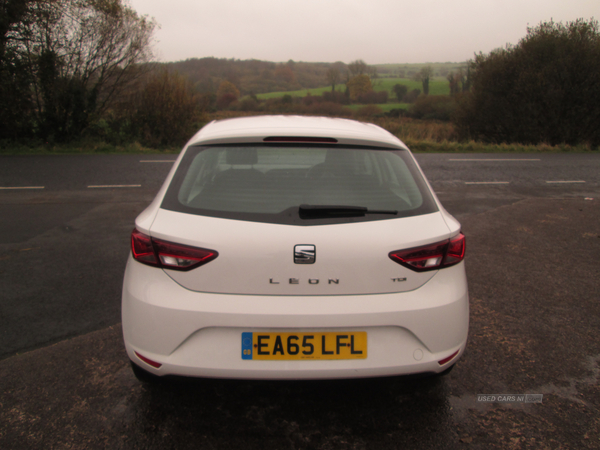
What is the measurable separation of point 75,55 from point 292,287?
63.7 feet

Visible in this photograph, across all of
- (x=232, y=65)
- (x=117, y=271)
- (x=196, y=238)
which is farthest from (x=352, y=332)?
(x=232, y=65)

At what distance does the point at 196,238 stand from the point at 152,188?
796 cm

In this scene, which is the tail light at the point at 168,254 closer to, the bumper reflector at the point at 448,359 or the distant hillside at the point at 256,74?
the bumper reflector at the point at 448,359

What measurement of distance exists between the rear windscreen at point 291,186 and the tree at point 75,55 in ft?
59.4

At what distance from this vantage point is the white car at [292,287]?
2080mm

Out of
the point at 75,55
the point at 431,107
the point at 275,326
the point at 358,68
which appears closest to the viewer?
the point at 275,326

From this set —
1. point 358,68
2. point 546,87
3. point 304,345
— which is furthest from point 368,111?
point 304,345

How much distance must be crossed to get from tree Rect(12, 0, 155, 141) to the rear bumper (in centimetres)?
1842

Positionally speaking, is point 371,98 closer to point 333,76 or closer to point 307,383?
point 333,76

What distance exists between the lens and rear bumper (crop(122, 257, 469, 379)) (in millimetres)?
2072

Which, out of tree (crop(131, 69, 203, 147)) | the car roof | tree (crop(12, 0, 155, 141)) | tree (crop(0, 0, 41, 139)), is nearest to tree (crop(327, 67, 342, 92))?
tree (crop(131, 69, 203, 147))

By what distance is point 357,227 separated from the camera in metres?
2.16

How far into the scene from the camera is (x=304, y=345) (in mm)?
2088

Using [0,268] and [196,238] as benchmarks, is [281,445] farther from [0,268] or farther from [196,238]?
[0,268]
